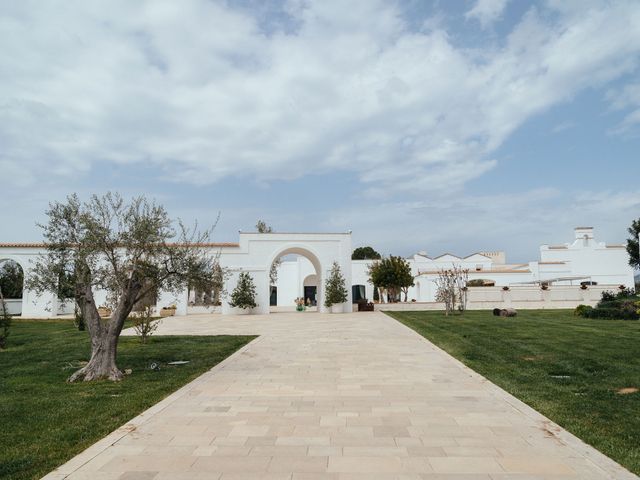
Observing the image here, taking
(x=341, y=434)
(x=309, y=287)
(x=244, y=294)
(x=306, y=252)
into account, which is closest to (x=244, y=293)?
(x=244, y=294)

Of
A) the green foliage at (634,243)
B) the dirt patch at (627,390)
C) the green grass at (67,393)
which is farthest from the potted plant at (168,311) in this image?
the green foliage at (634,243)

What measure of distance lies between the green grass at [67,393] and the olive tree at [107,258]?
0.99 metres

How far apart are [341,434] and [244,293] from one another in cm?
2434

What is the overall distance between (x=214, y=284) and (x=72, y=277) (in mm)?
2839

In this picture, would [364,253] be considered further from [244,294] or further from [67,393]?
[67,393]

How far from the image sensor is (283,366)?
1077 cm

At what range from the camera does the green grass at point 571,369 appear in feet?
19.3

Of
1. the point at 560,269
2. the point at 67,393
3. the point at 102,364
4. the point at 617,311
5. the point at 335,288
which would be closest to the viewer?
the point at 67,393

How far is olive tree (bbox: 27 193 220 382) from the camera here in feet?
31.8

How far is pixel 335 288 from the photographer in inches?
1208

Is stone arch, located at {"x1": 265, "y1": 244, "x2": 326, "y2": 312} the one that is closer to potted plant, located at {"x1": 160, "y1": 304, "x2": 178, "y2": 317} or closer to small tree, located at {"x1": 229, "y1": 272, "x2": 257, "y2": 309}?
small tree, located at {"x1": 229, "y1": 272, "x2": 257, "y2": 309}

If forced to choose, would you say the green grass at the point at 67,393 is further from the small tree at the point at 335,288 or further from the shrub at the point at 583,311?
the shrub at the point at 583,311

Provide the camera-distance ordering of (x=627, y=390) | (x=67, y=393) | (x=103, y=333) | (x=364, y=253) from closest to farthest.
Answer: (x=627, y=390) < (x=67, y=393) < (x=103, y=333) < (x=364, y=253)

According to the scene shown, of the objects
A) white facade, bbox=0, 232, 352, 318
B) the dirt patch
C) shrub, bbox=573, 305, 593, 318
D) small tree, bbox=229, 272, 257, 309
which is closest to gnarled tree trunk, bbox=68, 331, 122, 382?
the dirt patch
